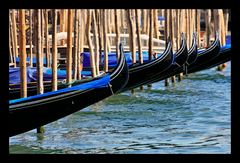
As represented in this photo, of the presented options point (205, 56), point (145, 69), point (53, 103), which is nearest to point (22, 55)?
point (53, 103)

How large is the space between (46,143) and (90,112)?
10.5 ft

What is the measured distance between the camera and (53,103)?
9.55 metres

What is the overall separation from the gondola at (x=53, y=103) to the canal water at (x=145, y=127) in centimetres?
39

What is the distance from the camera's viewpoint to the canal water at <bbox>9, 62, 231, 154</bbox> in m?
9.84

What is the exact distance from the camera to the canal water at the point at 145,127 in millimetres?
9844

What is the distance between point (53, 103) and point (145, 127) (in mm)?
2492

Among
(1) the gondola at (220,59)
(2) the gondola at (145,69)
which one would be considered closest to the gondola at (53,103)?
(2) the gondola at (145,69)

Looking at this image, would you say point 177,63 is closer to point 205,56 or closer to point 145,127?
point 205,56

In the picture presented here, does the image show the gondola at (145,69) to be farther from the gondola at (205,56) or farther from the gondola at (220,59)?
the gondola at (220,59)

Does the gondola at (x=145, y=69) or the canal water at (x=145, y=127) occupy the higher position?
the gondola at (x=145, y=69)
